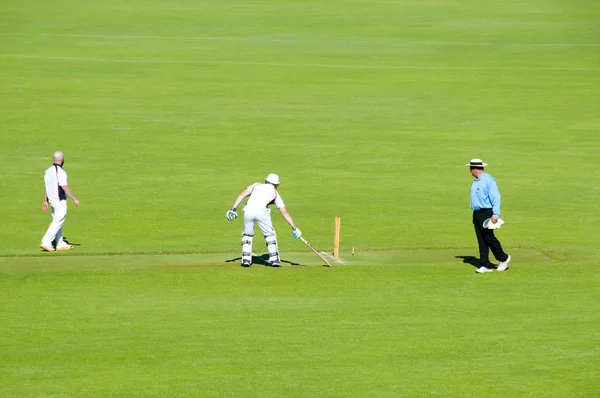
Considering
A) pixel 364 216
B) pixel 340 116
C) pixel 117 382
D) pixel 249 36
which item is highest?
pixel 249 36

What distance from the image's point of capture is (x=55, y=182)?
84.1ft

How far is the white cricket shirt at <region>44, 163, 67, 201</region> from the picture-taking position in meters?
25.5

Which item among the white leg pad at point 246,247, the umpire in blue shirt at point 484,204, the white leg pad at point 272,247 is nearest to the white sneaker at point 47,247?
the white leg pad at point 246,247

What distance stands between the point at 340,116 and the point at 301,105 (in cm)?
299

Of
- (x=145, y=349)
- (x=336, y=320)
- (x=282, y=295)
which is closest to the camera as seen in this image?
(x=145, y=349)

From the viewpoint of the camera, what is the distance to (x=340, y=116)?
46.5 m

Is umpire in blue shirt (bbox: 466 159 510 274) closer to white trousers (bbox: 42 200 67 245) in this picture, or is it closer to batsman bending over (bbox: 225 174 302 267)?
batsman bending over (bbox: 225 174 302 267)

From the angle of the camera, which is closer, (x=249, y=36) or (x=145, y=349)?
(x=145, y=349)

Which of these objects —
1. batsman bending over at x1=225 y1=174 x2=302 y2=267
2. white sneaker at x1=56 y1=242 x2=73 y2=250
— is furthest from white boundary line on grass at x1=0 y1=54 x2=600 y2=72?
batsman bending over at x1=225 y1=174 x2=302 y2=267

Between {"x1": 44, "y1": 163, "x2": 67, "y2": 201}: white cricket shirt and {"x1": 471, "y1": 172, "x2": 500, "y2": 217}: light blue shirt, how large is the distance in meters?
9.06

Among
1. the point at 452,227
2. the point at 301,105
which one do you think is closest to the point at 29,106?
the point at 301,105

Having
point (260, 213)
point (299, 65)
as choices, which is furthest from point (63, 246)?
point (299, 65)

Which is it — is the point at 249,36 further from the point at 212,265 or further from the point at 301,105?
the point at 212,265

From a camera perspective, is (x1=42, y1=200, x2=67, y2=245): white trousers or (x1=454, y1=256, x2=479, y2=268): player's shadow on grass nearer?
(x1=454, y1=256, x2=479, y2=268): player's shadow on grass
